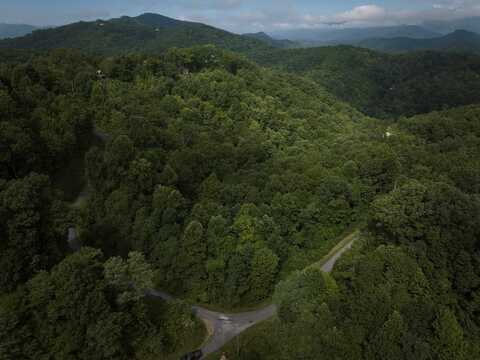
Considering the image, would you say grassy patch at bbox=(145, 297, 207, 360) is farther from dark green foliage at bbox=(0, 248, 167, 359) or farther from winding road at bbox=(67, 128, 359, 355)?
dark green foliage at bbox=(0, 248, 167, 359)

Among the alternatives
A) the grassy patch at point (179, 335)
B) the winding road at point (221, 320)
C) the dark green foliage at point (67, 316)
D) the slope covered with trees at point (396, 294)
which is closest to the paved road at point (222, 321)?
the winding road at point (221, 320)

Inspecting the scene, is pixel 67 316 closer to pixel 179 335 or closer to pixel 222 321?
pixel 179 335

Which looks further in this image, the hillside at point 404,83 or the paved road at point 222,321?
the hillside at point 404,83

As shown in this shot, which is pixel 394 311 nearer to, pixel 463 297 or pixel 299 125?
pixel 463 297

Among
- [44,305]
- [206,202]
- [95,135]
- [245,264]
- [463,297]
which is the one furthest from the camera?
[95,135]

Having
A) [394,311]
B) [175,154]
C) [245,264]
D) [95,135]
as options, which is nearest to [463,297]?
[394,311]

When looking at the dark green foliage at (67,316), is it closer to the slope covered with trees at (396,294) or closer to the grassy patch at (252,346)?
the grassy patch at (252,346)

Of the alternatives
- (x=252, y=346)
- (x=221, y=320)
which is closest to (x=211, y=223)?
(x=221, y=320)
